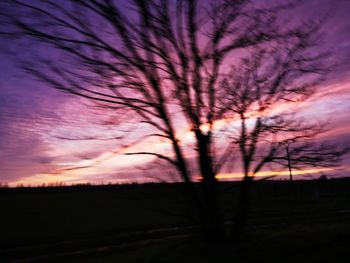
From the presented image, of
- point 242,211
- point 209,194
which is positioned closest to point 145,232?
point 242,211

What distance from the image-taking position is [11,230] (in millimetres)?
31938

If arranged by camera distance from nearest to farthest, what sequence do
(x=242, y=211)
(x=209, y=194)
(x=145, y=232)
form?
(x=209, y=194) → (x=242, y=211) → (x=145, y=232)

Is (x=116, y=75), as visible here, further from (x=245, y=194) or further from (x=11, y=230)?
(x=11, y=230)

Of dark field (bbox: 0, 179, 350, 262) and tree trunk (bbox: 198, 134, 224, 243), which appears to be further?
tree trunk (bbox: 198, 134, 224, 243)

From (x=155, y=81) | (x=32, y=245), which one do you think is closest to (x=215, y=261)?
(x=155, y=81)

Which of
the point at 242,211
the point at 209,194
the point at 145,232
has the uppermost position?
the point at 209,194

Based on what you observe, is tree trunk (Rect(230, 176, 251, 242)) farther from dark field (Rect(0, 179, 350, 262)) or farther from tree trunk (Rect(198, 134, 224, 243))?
tree trunk (Rect(198, 134, 224, 243))

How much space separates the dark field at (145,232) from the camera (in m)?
10.2

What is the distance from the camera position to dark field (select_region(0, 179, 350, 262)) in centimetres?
1023

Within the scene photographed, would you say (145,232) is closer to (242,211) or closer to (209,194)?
(242,211)

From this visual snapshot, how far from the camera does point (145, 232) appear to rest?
27.3 m

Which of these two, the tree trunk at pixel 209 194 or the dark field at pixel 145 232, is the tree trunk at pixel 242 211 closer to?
the dark field at pixel 145 232

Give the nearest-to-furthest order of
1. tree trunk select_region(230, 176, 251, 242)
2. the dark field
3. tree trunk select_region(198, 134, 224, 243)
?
the dark field → tree trunk select_region(198, 134, 224, 243) → tree trunk select_region(230, 176, 251, 242)

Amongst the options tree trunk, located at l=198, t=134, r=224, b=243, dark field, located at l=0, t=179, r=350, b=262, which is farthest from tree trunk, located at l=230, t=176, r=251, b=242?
tree trunk, located at l=198, t=134, r=224, b=243
